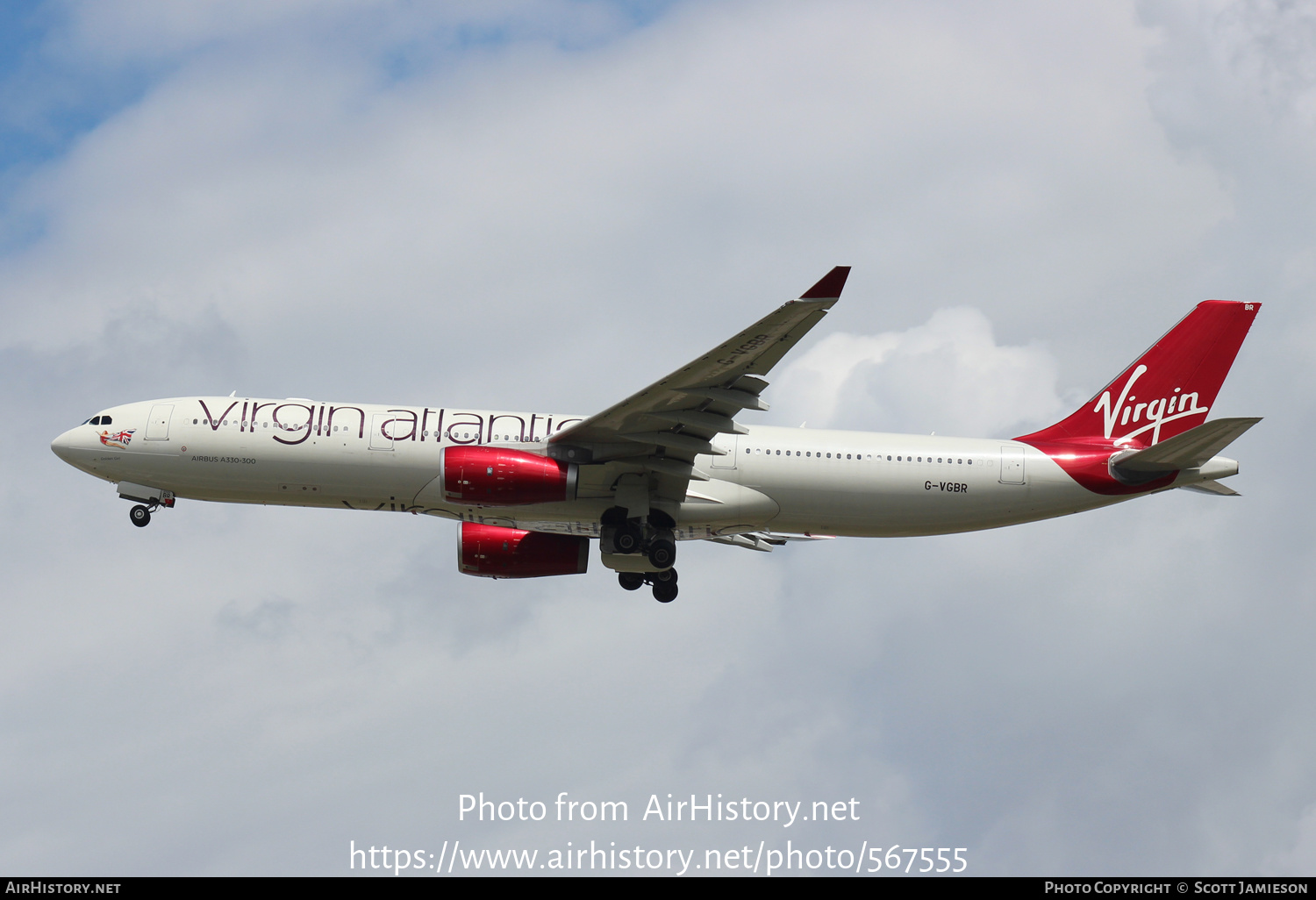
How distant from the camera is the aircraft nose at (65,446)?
39.6 metres

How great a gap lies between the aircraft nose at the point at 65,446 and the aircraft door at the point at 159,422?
250 cm

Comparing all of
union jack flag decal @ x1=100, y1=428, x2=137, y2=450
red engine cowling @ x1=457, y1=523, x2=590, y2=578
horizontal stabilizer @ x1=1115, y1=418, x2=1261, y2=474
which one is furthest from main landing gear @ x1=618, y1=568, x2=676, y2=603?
union jack flag decal @ x1=100, y1=428, x2=137, y2=450

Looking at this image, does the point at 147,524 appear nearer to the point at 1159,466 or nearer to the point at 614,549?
the point at 614,549

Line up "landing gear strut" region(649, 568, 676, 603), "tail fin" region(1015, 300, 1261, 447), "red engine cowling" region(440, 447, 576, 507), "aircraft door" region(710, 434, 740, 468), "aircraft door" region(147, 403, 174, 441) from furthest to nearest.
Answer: "landing gear strut" region(649, 568, 676, 603), "tail fin" region(1015, 300, 1261, 447), "aircraft door" region(710, 434, 740, 468), "aircraft door" region(147, 403, 174, 441), "red engine cowling" region(440, 447, 576, 507)

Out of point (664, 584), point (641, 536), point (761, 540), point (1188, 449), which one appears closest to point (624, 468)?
point (641, 536)

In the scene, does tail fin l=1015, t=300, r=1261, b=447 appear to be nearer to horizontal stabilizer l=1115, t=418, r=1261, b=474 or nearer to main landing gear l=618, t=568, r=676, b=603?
horizontal stabilizer l=1115, t=418, r=1261, b=474

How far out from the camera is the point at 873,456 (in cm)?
3909

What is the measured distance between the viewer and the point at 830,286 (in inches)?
1191

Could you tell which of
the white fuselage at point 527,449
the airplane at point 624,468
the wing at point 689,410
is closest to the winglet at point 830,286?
the wing at point 689,410

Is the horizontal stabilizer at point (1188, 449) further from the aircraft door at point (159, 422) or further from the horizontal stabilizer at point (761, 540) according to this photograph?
the aircraft door at point (159, 422)

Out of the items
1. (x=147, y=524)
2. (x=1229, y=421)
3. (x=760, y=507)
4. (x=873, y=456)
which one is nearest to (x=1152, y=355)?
(x=1229, y=421)

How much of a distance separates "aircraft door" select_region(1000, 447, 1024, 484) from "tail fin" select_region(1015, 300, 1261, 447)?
1.47m

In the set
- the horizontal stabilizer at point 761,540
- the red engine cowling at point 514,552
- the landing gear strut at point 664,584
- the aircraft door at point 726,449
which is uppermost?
the aircraft door at point 726,449

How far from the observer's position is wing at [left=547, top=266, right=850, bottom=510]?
3177cm
